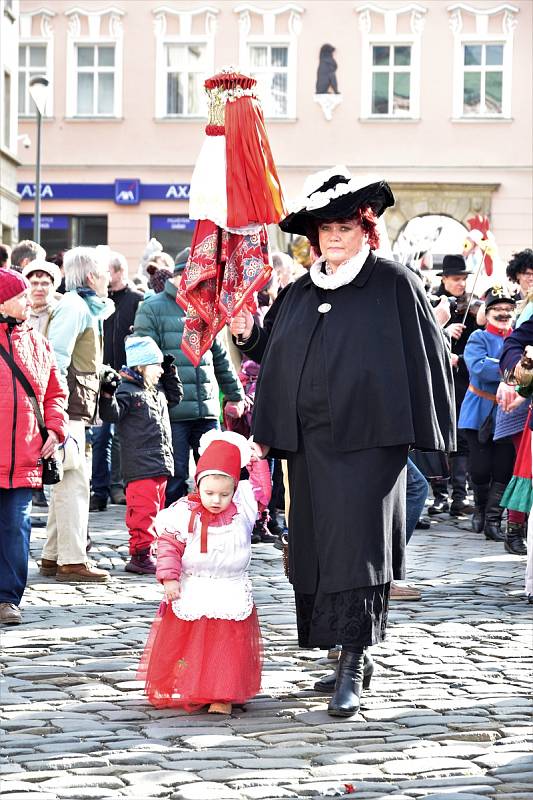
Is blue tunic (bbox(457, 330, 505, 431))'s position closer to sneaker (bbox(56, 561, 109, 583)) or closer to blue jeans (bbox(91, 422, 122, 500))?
blue jeans (bbox(91, 422, 122, 500))

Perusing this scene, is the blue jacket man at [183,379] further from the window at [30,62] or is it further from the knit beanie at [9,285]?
the window at [30,62]

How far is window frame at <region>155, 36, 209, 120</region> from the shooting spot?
36.2m

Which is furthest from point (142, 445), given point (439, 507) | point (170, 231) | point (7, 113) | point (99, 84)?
point (99, 84)

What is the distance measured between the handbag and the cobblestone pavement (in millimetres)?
741

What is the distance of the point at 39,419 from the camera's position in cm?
828

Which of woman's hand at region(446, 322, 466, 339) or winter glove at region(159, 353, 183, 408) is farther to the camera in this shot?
woman's hand at region(446, 322, 466, 339)

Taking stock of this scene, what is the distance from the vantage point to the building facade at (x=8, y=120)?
3275 cm

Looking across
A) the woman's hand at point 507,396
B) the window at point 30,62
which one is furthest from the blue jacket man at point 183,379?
the window at point 30,62

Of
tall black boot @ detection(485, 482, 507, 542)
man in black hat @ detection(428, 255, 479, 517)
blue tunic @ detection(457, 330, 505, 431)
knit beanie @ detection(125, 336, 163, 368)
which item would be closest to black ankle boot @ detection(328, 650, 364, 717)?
knit beanie @ detection(125, 336, 163, 368)

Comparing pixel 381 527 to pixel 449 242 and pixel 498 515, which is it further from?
pixel 449 242

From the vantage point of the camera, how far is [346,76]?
117ft

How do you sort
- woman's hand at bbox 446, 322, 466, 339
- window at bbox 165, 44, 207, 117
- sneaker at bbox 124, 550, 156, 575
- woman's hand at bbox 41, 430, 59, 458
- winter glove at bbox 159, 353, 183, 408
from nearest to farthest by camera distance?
woman's hand at bbox 41, 430, 59, 458 < sneaker at bbox 124, 550, 156, 575 < winter glove at bbox 159, 353, 183, 408 < woman's hand at bbox 446, 322, 466, 339 < window at bbox 165, 44, 207, 117

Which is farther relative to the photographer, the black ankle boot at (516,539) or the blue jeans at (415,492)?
the black ankle boot at (516,539)

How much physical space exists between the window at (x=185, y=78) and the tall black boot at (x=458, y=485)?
23.2m
